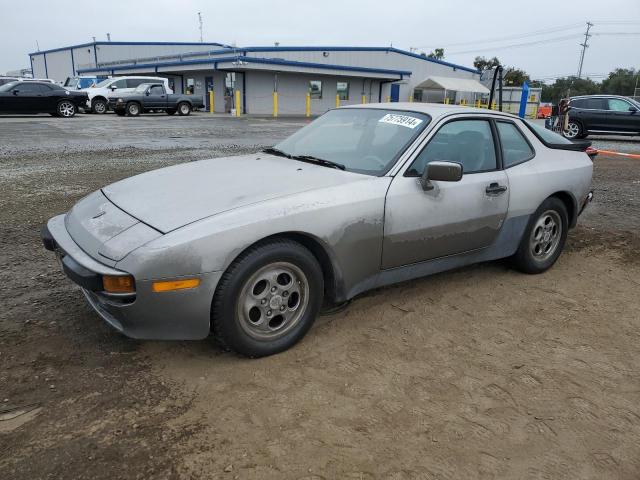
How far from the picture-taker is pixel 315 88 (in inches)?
1406

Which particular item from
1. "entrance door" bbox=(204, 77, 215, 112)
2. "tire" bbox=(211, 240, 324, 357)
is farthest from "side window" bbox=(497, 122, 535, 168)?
"entrance door" bbox=(204, 77, 215, 112)

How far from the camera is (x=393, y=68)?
41.1 meters

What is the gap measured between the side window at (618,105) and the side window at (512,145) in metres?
15.2

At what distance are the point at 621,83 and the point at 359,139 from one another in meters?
85.3

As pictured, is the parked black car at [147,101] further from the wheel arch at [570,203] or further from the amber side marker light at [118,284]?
the amber side marker light at [118,284]

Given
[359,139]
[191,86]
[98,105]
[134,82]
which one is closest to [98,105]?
[98,105]

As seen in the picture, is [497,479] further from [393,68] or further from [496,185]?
[393,68]

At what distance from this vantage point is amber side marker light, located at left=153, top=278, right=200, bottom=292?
8.35 feet

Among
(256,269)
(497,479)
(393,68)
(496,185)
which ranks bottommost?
(497,479)

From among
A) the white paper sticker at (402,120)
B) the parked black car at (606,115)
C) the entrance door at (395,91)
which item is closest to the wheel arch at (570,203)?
the white paper sticker at (402,120)

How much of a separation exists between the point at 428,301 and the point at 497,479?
70.3 inches

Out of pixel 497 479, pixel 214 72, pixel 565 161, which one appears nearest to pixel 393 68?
pixel 214 72

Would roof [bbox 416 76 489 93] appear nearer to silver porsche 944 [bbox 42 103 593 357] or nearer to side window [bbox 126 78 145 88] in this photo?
side window [bbox 126 78 145 88]

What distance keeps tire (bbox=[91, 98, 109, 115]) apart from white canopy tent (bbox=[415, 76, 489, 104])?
86.0 feet
